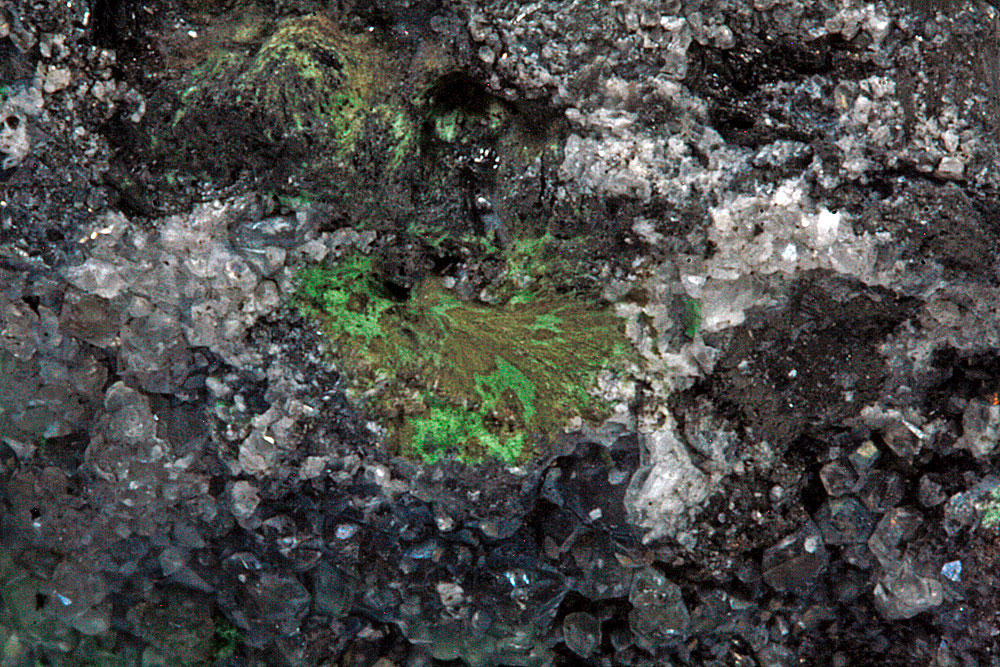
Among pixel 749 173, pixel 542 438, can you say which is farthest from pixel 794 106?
pixel 542 438

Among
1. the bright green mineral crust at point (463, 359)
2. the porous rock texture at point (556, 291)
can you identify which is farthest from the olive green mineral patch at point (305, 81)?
the bright green mineral crust at point (463, 359)

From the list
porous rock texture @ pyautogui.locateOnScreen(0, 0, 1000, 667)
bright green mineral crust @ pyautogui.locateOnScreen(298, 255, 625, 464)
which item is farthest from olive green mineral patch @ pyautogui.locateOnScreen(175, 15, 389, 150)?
bright green mineral crust @ pyautogui.locateOnScreen(298, 255, 625, 464)

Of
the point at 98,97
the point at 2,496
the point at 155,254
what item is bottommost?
the point at 2,496

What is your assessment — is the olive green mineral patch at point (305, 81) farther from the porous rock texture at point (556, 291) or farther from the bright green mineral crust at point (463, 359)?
the bright green mineral crust at point (463, 359)

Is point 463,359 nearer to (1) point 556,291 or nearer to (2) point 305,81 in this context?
(1) point 556,291

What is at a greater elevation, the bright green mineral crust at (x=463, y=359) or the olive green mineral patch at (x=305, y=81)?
the olive green mineral patch at (x=305, y=81)

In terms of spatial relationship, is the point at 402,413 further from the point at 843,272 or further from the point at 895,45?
the point at 895,45
